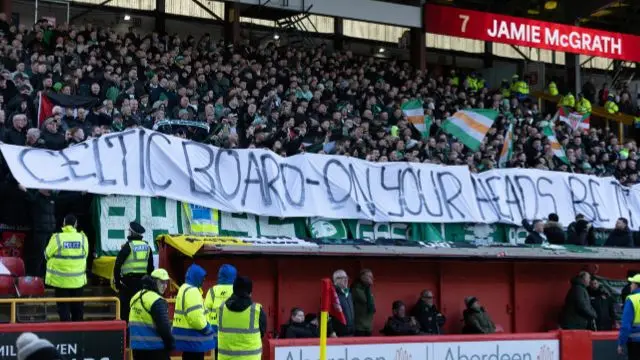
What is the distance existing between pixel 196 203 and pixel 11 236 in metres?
2.82

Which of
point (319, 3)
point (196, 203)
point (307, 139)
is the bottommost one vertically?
point (196, 203)

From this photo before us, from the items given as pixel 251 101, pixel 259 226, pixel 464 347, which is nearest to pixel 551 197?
pixel 251 101

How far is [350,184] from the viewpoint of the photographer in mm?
19000

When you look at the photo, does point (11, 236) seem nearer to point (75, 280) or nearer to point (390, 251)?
point (75, 280)

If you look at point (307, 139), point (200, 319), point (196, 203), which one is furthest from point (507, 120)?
point (200, 319)

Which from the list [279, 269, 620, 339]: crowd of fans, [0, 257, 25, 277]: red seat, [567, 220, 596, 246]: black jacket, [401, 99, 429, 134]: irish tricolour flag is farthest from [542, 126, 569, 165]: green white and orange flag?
[0, 257, 25, 277]: red seat

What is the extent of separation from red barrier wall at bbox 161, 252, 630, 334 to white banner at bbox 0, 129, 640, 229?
5.37 feet

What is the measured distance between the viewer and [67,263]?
555 inches

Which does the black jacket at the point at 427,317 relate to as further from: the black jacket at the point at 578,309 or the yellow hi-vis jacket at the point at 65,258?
the yellow hi-vis jacket at the point at 65,258

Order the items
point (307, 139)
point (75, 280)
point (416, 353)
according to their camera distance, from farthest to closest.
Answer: point (307, 139) < point (75, 280) < point (416, 353)

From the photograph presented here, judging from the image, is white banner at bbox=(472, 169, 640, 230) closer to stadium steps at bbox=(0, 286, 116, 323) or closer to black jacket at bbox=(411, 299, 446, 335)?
black jacket at bbox=(411, 299, 446, 335)

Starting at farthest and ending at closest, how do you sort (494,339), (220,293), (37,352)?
1. (494,339)
2. (220,293)
3. (37,352)

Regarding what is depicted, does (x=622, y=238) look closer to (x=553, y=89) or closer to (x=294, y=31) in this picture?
(x=294, y=31)

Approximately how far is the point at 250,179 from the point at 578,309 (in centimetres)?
587
